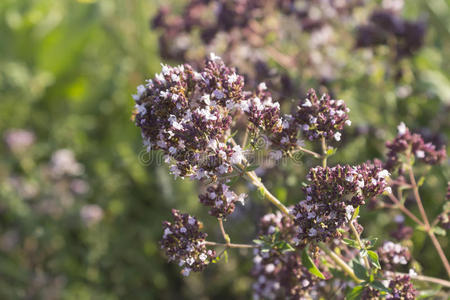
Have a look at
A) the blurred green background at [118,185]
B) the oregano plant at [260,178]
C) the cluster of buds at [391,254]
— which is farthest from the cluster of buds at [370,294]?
the blurred green background at [118,185]

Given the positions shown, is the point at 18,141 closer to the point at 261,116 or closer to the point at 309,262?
the point at 261,116

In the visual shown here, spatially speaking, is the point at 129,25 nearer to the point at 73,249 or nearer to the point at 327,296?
the point at 73,249

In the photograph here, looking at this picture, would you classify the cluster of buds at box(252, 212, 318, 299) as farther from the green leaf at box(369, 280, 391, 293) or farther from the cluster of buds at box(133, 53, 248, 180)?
the cluster of buds at box(133, 53, 248, 180)

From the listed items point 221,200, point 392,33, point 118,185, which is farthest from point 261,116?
point 118,185

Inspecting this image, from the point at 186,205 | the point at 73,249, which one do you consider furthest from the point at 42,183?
the point at 186,205

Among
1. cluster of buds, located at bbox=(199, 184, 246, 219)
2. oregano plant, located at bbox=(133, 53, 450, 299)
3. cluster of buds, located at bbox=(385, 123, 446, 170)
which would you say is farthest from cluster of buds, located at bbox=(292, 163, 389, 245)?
cluster of buds, located at bbox=(385, 123, 446, 170)

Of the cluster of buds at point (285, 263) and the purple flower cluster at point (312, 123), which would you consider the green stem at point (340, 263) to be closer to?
the cluster of buds at point (285, 263)
